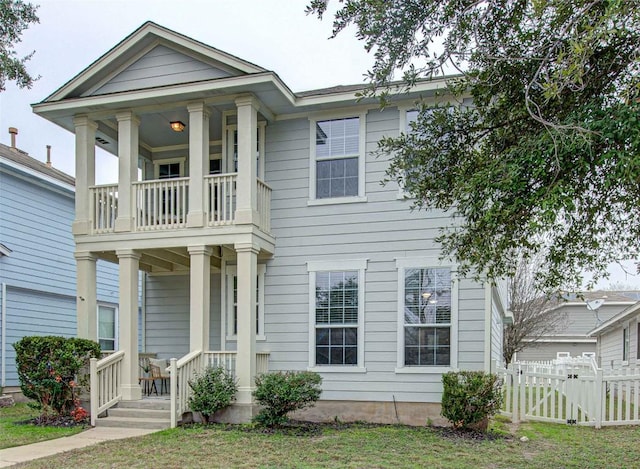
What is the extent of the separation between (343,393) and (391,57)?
6.42m

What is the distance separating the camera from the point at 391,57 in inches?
213

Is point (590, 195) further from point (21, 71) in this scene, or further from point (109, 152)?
point (109, 152)

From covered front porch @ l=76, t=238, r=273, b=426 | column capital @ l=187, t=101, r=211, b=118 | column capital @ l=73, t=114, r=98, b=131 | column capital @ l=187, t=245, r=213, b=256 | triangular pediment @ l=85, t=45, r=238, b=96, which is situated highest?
triangular pediment @ l=85, t=45, r=238, b=96

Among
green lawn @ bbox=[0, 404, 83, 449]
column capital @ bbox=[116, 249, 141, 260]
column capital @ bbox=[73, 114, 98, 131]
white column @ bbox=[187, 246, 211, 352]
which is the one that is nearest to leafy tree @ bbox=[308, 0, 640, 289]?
white column @ bbox=[187, 246, 211, 352]

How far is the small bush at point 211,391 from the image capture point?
8914mm

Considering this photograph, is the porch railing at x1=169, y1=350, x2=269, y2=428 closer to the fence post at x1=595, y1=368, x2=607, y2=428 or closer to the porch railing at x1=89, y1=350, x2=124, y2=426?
the porch railing at x1=89, y1=350, x2=124, y2=426

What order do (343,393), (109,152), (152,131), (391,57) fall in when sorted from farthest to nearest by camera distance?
(109,152) → (152,131) → (343,393) → (391,57)

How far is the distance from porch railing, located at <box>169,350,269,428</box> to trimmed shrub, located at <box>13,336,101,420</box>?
1.71m

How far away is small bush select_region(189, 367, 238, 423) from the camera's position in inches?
351

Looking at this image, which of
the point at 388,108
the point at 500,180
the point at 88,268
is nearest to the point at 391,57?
the point at 500,180

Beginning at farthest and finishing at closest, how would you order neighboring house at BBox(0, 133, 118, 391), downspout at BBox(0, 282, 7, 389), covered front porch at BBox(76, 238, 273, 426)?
1. neighboring house at BBox(0, 133, 118, 391)
2. downspout at BBox(0, 282, 7, 389)
3. covered front porch at BBox(76, 238, 273, 426)

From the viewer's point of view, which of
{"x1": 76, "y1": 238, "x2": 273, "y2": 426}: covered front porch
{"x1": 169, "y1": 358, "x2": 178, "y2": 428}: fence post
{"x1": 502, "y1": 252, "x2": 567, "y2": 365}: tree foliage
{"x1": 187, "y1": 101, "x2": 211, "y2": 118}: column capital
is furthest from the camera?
{"x1": 502, "y1": 252, "x2": 567, "y2": 365}: tree foliage

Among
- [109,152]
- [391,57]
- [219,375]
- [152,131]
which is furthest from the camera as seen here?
[109,152]

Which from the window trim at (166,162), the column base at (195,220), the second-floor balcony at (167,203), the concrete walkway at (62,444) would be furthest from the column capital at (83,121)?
the concrete walkway at (62,444)
